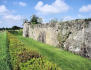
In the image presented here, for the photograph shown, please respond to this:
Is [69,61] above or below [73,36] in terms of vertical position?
below

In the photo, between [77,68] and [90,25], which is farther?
[90,25]

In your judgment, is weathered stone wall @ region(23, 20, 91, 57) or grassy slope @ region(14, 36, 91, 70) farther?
weathered stone wall @ region(23, 20, 91, 57)

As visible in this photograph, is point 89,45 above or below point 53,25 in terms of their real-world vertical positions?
below

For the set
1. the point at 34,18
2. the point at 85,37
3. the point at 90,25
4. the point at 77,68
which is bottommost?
the point at 77,68

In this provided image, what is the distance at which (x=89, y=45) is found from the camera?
556 centimetres

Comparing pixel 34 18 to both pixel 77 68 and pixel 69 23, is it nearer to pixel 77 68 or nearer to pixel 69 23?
pixel 69 23

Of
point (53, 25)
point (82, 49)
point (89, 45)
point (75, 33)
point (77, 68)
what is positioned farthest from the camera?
point (53, 25)


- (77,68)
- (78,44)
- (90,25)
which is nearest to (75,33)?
(78,44)

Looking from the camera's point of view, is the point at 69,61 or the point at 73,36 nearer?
the point at 69,61

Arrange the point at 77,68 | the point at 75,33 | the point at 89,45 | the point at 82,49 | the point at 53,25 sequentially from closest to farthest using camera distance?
the point at 77,68 → the point at 89,45 → the point at 82,49 → the point at 75,33 → the point at 53,25

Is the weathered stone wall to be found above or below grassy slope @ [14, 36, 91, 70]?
above

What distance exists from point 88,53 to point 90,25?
1.30 meters

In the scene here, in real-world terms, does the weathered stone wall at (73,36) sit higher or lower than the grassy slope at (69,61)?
higher

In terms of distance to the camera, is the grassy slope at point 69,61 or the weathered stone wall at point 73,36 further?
the weathered stone wall at point 73,36
